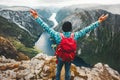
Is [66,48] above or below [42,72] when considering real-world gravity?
above

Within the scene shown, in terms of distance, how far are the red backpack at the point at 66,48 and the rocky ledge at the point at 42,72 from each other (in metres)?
11.2

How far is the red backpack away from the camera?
610 inches

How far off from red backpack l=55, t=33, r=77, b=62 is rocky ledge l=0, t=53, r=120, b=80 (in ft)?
36.7

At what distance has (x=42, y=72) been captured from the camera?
29.8m

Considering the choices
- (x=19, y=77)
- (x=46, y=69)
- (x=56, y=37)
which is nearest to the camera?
(x=56, y=37)

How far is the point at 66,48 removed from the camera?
1553 centimetres

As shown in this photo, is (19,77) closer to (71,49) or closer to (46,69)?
(46,69)

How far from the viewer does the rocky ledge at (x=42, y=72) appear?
28266 millimetres

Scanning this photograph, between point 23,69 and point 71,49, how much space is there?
1612 cm

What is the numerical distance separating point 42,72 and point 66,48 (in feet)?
48.5

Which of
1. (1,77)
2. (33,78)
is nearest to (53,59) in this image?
(33,78)

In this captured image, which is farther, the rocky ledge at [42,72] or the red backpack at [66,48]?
the rocky ledge at [42,72]

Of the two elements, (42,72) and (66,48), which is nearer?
(66,48)

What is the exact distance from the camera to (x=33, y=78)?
28.3m
